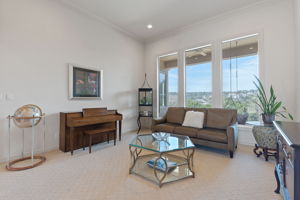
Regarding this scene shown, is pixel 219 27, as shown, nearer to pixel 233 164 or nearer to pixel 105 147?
pixel 233 164

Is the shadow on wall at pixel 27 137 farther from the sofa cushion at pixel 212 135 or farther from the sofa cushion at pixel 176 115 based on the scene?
the sofa cushion at pixel 212 135

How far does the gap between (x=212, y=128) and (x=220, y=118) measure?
31 cm

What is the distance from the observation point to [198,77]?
4.44 meters

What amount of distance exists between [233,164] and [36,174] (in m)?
3.17

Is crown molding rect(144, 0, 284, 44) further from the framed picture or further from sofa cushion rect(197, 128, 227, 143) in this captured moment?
sofa cushion rect(197, 128, 227, 143)

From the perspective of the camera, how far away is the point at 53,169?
234 centimetres

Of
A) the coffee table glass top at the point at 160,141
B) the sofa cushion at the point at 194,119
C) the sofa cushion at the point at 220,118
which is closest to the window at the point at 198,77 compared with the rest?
the sofa cushion at the point at 220,118

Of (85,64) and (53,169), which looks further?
(85,64)

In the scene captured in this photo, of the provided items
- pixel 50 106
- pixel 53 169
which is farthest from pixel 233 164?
pixel 50 106

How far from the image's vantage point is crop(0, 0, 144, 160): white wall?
263cm

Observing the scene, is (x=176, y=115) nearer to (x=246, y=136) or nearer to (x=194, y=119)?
(x=194, y=119)

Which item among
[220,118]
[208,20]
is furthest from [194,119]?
[208,20]

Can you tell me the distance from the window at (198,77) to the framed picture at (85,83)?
2668 mm

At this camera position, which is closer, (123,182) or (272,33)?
(123,182)
